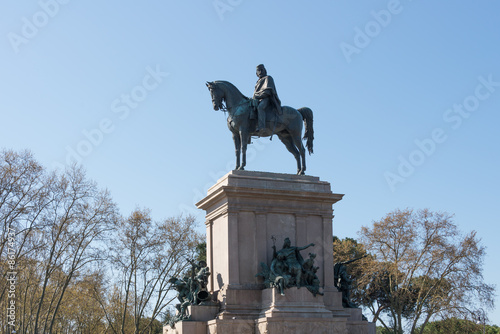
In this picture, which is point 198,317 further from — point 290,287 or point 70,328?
point 70,328

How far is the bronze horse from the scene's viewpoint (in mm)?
20031

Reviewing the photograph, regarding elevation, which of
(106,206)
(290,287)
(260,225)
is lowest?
(290,287)

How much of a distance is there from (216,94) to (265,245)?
5.03 meters

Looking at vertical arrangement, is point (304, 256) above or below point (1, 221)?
below

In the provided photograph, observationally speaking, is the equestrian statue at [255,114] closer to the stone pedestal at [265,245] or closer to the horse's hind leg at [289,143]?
the horse's hind leg at [289,143]

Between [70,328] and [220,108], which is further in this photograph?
[70,328]

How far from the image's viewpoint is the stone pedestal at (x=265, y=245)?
17.3m

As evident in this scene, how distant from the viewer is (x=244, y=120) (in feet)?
65.8

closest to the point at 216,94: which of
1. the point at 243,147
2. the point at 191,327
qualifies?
the point at 243,147

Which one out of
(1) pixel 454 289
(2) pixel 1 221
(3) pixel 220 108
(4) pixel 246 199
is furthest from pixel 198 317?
(1) pixel 454 289

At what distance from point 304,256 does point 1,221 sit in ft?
62.6

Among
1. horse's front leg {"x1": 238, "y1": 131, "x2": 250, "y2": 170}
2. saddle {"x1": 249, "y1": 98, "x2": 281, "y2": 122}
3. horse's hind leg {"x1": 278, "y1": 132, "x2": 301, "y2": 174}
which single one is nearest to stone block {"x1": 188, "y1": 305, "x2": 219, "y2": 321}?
horse's front leg {"x1": 238, "y1": 131, "x2": 250, "y2": 170}

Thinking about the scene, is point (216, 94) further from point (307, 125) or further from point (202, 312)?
point (202, 312)

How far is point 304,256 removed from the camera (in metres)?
19.0
